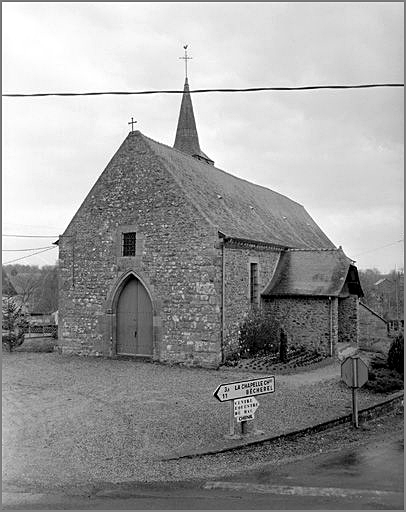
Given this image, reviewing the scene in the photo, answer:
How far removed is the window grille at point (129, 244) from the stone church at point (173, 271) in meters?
0.04

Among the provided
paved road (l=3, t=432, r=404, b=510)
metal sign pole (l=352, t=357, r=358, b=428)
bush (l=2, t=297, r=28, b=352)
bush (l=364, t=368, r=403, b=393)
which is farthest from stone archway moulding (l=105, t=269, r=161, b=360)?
paved road (l=3, t=432, r=404, b=510)

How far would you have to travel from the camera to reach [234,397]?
10.8 m

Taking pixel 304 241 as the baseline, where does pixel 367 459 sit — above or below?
below

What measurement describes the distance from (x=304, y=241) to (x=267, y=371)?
1285 cm

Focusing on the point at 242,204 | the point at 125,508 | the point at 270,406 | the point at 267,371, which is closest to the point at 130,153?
the point at 242,204

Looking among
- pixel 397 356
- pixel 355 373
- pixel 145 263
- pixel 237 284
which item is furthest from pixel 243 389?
pixel 145 263

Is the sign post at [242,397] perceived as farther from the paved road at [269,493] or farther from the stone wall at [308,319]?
the stone wall at [308,319]

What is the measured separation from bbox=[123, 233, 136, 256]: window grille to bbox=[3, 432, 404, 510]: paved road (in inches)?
512

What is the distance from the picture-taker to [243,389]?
1098 centimetres

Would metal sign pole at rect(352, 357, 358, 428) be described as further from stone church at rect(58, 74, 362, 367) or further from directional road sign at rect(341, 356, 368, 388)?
stone church at rect(58, 74, 362, 367)

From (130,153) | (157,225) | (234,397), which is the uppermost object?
(130,153)

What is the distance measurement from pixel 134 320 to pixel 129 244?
2827 mm

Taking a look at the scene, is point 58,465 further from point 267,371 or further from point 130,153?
point 130,153

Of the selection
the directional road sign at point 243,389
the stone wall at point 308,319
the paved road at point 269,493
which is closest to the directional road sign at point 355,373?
the directional road sign at point 243,389
